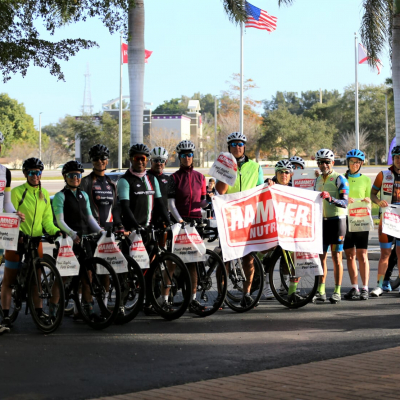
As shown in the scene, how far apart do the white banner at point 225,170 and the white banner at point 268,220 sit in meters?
0.23

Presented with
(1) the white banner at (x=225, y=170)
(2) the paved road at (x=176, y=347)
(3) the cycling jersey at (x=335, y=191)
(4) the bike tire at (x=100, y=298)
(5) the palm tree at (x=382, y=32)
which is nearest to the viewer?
(2) the paved road at (x=176, y=347)

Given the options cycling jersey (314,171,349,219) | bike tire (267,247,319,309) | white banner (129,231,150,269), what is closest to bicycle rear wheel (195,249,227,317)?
white banner (129,231,150,269)

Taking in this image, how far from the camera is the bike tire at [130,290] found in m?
8.46

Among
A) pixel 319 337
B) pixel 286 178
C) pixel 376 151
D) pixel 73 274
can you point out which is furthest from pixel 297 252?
pixel 376 151

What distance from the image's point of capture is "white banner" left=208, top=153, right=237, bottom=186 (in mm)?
9484

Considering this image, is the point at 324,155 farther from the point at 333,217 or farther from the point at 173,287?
the point at 173,287

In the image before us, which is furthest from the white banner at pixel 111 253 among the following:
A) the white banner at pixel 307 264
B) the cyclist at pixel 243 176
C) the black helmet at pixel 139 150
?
the white banner at pixel 307 264

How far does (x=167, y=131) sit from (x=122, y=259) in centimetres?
7799

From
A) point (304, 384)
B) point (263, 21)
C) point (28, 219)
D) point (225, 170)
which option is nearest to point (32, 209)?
point (28, 219)

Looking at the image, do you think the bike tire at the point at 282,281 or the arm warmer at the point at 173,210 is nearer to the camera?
the arm warmer at the point at 173,210

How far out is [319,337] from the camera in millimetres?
7922

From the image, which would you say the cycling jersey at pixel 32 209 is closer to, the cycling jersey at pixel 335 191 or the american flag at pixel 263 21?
the cycling jersey at pixel 335 191

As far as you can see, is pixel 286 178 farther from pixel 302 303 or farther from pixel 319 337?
pixel 319 337

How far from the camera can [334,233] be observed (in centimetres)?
1027
